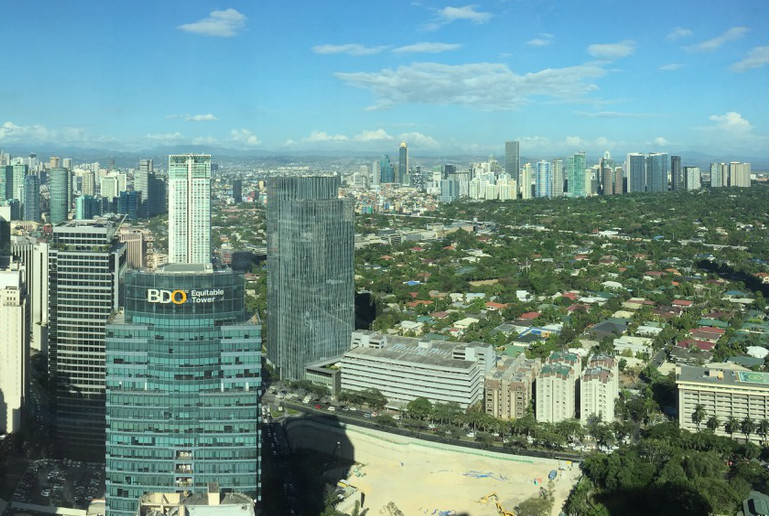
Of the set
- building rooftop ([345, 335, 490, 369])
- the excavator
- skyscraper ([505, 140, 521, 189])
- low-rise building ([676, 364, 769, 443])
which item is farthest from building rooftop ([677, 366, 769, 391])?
skyscraper ([505, 140, 521, 189])

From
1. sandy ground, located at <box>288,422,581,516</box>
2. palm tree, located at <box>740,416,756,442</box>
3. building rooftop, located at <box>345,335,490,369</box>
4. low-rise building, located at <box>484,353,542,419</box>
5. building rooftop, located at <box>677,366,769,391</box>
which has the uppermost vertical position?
building rooftop, located at <box>345,335,490,369</box>

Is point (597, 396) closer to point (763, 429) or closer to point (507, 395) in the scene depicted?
point (507, 395)

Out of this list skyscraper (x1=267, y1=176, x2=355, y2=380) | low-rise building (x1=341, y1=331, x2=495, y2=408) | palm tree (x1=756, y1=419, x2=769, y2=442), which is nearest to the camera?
palm tree (x1=756, y1=419, x2=769, y2=442)

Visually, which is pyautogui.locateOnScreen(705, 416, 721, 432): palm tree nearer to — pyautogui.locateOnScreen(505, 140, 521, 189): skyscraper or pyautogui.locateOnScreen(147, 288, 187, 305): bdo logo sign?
pyautogui.locateOnScreen(147, 288, 187, 305): bdo logo sign

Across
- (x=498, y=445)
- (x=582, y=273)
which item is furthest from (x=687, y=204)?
(x=498, y=445)

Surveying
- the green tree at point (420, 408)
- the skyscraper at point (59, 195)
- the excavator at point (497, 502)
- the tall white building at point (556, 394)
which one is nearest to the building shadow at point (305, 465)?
the green tree at point (420, 408)

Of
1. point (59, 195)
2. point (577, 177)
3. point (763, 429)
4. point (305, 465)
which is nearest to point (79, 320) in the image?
point (305, 465)
